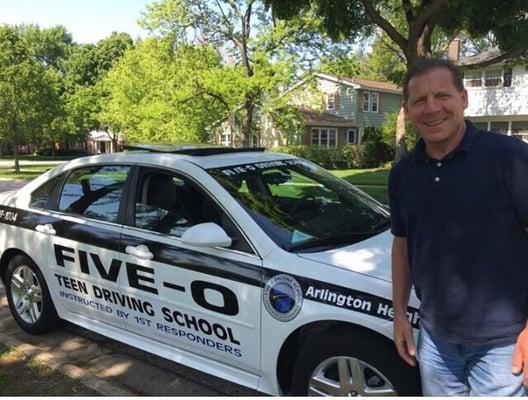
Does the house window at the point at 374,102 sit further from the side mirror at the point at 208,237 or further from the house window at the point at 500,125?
the side mirror at the point at 208,237

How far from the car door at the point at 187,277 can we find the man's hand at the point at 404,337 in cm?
95

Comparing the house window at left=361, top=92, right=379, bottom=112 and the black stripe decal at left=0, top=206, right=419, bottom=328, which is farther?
the house window at left=361, top=92, right=379, bottom=112

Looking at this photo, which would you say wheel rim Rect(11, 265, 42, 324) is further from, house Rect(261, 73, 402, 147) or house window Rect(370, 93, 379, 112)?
house window Rect(370, 93, 379, 112)

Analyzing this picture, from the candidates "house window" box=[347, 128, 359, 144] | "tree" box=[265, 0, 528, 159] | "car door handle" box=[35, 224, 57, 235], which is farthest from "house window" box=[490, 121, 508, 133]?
"car door handle" box=[35, 224, 57, 235]

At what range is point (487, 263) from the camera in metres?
1.81

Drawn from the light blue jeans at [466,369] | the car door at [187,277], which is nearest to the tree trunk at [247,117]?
the car door at [187,277]

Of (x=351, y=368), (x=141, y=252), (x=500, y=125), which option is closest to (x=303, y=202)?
(x=141, y=252)

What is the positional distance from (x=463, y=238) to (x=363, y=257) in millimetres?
1078

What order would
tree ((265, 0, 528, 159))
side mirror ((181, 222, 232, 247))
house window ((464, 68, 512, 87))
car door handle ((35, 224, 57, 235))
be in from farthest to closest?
house window ((464, 68, 512, 87)) < tree ((265, 0, 528, 159)) < car door handle ((35, 224, 57, 235)) < side mirror ((181, 222, 232, 247))

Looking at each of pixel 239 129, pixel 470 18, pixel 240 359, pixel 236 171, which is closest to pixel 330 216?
pixel 236 171

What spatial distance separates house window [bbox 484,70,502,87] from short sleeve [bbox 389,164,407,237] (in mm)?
33633

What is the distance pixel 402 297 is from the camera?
2.19 meters

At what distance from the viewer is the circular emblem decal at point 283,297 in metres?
2.82

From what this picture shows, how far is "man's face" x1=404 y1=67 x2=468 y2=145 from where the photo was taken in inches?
74.2
